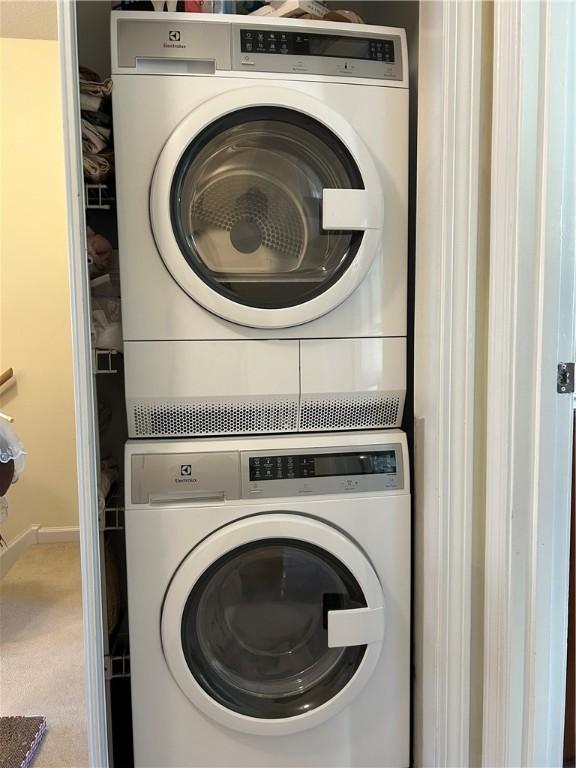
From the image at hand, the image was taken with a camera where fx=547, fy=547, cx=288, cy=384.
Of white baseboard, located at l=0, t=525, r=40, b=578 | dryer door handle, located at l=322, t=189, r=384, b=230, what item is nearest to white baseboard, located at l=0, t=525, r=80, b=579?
white baseboard, located at l=0, t=525, r=40, b=578

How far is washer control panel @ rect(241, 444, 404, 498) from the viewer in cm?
121

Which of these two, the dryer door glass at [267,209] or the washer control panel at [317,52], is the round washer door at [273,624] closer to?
the dryer door glass at [267,209]

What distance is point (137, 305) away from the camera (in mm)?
1166

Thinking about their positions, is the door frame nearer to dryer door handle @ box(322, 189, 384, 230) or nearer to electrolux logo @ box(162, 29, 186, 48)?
dryer door handle @ box(322, 189, 384, 230)

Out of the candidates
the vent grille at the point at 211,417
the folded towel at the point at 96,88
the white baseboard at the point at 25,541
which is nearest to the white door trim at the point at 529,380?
the vent grille at the point at 211,417

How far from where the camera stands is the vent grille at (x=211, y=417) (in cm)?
121

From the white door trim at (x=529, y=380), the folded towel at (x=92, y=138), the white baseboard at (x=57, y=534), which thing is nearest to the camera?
the white door trim at (x=529, y=380)

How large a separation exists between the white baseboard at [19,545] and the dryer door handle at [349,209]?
124 centimetres

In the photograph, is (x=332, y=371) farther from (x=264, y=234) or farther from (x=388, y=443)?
(x=264, y=234)

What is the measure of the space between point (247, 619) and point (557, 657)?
0.65 meters

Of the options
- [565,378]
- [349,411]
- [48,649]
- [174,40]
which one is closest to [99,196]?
[174,40]

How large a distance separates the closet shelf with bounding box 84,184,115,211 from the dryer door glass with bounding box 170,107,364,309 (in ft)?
0.74

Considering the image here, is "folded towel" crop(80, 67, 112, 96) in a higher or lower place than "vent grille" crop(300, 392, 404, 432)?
higher

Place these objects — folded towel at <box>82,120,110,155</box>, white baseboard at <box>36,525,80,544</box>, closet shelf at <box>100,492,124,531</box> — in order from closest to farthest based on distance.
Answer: folded towel at <box>82,120,110,155</box>
closet shelf at <box>100,492,124,531</box>
white baseboard at <box>36,525,80,544</box>
